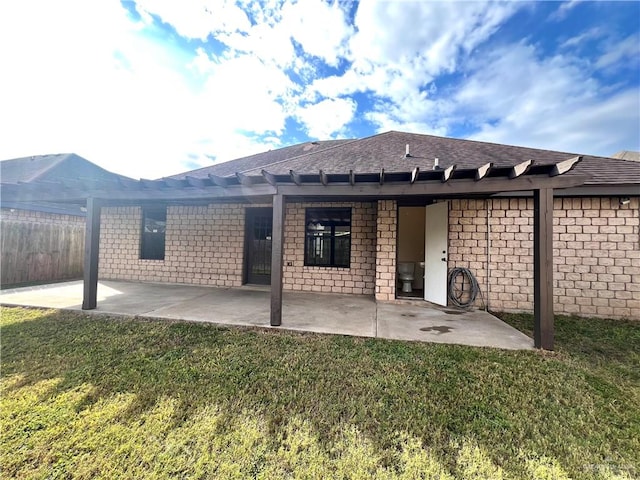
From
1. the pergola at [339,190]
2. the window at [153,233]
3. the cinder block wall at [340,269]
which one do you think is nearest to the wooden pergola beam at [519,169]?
the pergola at [339,190]

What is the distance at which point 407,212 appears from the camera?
941 cm

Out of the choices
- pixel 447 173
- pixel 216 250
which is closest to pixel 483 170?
pixel 447 173

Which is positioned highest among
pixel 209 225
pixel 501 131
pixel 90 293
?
pixel 501 131

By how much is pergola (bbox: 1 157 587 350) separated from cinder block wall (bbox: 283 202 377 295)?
109 inches

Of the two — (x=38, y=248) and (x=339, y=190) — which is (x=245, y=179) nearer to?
(x=339, y=190)

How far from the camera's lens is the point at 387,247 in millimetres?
6160

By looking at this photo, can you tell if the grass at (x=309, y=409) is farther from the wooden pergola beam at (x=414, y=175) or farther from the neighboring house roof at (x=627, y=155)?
the neighboring house roof at (x=627, y=155)

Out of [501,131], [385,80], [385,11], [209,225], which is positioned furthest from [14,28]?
[501,131]

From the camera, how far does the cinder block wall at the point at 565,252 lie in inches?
202

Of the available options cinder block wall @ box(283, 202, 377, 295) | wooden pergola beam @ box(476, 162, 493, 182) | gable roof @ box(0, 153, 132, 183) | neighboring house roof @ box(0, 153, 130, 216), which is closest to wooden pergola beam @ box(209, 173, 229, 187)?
cinder block wall @ box(283, 202, 377, 295)

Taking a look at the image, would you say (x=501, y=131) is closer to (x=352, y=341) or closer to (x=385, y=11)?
(x=385, y=11)

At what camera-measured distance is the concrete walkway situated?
411 cm

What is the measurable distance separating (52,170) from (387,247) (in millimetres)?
16364

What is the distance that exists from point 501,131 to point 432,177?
972cm
